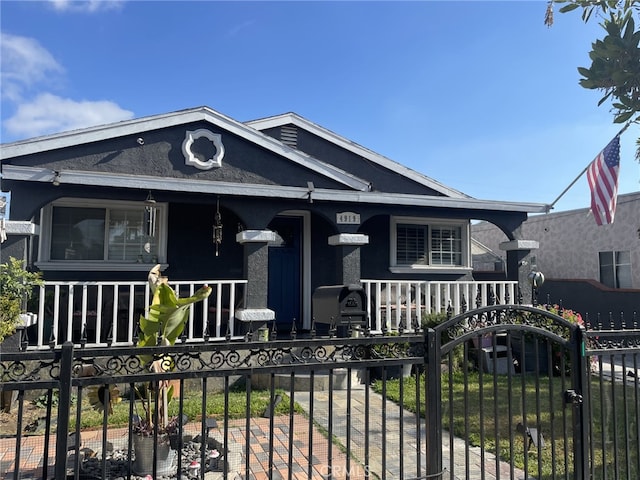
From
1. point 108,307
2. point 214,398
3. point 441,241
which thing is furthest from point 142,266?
point 441,241

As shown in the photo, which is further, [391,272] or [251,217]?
[391,272]

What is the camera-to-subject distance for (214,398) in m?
6.75

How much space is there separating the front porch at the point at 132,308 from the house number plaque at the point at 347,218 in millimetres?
1207

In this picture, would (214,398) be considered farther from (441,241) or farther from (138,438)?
(441,241)

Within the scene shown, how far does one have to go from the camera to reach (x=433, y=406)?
10.4 feet

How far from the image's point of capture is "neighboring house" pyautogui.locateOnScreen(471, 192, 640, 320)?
43.8ft

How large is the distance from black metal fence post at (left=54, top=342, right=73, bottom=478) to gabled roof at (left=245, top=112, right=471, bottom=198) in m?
8.79

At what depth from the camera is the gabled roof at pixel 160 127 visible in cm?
699

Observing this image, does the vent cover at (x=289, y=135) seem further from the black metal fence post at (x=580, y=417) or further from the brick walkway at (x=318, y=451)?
the black metal fence post at (x=580, y=417)

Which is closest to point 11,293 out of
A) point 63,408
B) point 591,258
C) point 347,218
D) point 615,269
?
point 63,408

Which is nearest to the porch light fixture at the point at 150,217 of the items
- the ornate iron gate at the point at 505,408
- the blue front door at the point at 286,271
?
the blue front door at the point at 286,271

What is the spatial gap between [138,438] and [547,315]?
3.70m

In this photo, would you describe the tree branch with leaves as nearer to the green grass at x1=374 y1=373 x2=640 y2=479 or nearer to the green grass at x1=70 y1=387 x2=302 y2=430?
the green grass at x1=374 y1=373 x2=640 y2=479

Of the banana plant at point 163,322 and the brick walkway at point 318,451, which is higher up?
the banana plant at point 163,322
